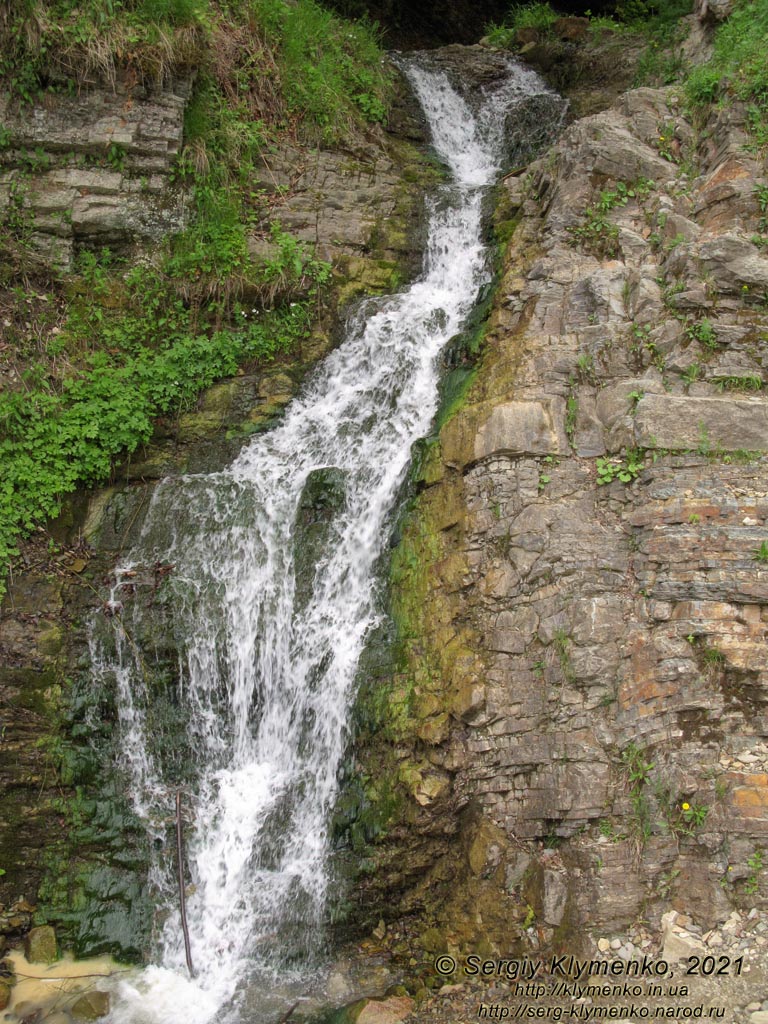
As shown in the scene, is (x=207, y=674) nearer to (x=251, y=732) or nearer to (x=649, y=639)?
(x=251, y=732)

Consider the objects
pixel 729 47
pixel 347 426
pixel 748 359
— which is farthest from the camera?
pixel 729 47

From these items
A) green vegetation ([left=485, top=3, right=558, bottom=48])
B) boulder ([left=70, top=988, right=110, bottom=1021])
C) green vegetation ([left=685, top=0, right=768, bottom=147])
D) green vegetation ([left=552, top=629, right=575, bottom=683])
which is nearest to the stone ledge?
green vegetation ([left=552, top=629, right=575, bottom=683])

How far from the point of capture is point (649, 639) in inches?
215

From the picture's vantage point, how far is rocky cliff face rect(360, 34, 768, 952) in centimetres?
511

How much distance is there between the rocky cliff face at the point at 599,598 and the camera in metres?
5.11

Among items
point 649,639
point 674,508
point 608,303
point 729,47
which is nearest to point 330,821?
point 649,639

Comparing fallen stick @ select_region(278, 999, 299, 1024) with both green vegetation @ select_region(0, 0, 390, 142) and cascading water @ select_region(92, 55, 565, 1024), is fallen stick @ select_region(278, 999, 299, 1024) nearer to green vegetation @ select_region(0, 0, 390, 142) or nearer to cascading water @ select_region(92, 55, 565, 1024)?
cascading water @ select_region(92, 55, 565, 1024)

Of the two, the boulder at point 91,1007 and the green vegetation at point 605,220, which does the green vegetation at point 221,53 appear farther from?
the boulder at point 91,1007

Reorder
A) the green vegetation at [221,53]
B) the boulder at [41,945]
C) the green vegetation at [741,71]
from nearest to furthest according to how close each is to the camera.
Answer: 1. the boulder at [41,945]
2. the green vegetation at [741,71]
3. the green vegetation at [221,53]

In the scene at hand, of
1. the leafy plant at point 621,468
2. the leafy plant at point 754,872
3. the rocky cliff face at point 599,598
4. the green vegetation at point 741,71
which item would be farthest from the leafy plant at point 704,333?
the leafy plant at point 754,872

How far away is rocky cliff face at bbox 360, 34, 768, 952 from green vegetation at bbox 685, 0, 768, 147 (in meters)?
0.52

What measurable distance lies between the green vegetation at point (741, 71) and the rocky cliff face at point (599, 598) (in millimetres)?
522

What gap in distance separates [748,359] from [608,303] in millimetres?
1257

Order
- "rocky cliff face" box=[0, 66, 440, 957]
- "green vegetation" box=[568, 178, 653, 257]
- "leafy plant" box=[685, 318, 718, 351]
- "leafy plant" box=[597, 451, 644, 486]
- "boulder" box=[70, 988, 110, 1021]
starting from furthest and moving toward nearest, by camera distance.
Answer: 1. "green vegetation" box=[568, 178, 653, 257]
2. "leafy plant" box=[685, 318, 718, 351]
3. "rocky cliff face" box=[0, 66, 440, 957]
4. "leafy plant" box=[597, 451, 644, 486]
5. "boulder" box=[70, 988, 110, 1021]
